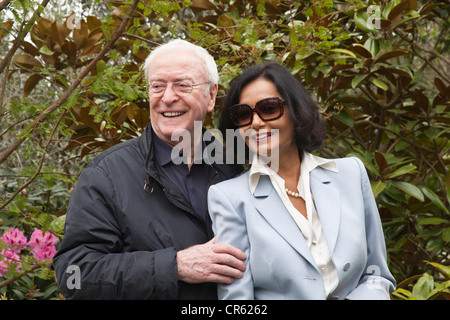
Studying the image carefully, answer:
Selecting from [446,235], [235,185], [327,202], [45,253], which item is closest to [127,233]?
[235,185]

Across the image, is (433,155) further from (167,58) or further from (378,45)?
(167,58)

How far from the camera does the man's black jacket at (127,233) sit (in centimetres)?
207

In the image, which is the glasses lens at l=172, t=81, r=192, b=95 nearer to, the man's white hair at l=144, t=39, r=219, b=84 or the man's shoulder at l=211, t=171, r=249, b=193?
the man's white hair at l=144, t=39, r=219, b=84

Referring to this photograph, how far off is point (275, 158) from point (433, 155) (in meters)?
2.11

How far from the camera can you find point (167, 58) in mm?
2475

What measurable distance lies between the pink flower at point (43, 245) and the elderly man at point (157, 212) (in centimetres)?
130

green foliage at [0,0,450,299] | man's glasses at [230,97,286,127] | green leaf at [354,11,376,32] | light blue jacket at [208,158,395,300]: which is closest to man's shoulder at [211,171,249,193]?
light blue jacket at [208,158,395,300]

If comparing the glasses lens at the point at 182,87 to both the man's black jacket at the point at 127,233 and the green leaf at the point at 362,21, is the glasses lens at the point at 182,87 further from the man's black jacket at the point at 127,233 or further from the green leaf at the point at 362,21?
the green leaf at the point at 362,21

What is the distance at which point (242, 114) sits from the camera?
91.4 inches

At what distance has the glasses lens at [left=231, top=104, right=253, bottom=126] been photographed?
230 cm

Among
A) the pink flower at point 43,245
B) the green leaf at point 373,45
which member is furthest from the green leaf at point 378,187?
the pink flower at point 43,245

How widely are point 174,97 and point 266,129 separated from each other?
1.50 ft

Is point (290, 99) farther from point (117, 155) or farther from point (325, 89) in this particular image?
point (325, 89)

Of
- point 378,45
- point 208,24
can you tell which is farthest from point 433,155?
point 208,24
